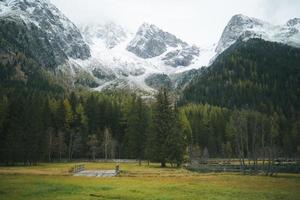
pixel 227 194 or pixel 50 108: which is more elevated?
pixel 50 108

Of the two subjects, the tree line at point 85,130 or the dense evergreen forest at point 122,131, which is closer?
the tree line at point 85,130

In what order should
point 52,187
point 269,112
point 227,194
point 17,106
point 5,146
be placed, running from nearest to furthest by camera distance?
1. point 227,194
2. point 52,187
3. point 5,146
4. point 17,106
5. point 269,112

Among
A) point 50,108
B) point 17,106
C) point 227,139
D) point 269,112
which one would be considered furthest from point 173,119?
point 269,112

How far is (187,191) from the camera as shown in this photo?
121 feet

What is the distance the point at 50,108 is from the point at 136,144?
32.8 m

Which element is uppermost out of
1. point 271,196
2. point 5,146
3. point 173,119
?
point 173,119

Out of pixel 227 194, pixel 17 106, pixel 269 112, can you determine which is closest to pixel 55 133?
pixel 17 106

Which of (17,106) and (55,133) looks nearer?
(17,106)

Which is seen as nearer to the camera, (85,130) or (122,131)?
(85,130)

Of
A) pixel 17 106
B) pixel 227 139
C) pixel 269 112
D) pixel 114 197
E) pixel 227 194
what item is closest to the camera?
pixel 114 197

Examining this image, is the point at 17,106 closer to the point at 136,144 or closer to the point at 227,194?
the point at 136,144

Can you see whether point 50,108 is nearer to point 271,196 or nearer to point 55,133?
point 55,133

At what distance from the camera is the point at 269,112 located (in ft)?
639

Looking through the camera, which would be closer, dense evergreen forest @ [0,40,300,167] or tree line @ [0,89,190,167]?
tree line @ [0,89,190,167]
